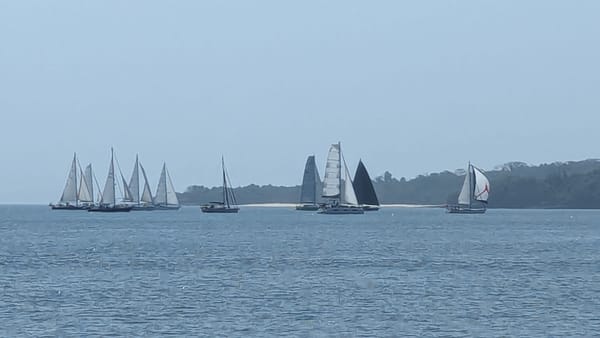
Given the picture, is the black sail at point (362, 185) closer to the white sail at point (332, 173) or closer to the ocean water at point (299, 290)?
the white sail at point (332, 173)

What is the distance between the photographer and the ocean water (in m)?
44.3

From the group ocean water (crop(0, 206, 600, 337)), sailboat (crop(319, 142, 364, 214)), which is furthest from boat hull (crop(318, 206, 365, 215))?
ocean water (crop(0, 206, 600, 337))

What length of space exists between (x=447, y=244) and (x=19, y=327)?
61383mm

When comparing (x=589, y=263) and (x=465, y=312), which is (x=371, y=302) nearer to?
(x=465, y=312)

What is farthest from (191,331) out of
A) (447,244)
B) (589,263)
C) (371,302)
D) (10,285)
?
(447,244)

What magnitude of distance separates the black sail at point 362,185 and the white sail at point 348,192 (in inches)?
76.1

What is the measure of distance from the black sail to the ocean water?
86.9 m

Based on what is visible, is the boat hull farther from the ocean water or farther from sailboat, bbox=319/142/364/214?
the ocean water

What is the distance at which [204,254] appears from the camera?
85000 mm

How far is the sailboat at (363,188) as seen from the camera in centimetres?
18512

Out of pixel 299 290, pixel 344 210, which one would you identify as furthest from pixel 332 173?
pixel 299 290

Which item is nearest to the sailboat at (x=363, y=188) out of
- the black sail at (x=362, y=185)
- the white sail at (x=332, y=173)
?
the black sail at (x=362, y=185)

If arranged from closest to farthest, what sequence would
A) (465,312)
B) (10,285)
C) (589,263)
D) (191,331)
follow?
1. (191,331)
2. (465,312)
3. (10,285)
4. (589,263)

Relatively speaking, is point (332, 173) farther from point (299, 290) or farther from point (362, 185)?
point (299, 290)
